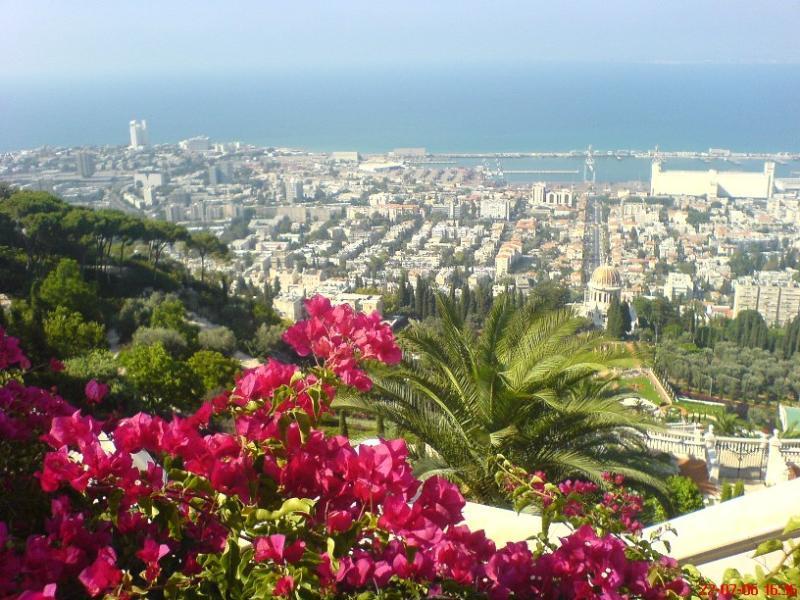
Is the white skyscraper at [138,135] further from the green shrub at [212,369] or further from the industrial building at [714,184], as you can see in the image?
the green shrub at [212,369]

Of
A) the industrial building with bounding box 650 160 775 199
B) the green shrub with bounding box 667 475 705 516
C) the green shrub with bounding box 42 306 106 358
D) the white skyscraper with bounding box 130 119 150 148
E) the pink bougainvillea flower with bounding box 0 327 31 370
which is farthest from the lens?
the white skyscraper with bounding box 130 119 150 148

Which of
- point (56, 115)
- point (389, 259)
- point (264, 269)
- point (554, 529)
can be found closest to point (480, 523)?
point (554, 529)

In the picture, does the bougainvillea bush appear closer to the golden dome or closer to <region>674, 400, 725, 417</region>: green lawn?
<region>674, 400, 725, 417</region>: green lawn

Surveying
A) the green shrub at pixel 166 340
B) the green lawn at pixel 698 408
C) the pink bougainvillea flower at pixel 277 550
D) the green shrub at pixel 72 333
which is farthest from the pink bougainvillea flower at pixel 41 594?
the green lawn at pixel 698 408

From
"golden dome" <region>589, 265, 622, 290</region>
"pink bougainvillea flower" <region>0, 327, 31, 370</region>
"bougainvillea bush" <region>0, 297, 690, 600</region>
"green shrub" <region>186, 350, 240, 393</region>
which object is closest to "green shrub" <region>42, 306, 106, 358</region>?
"green shrub" <region>186, 350, 240, 393</region>
